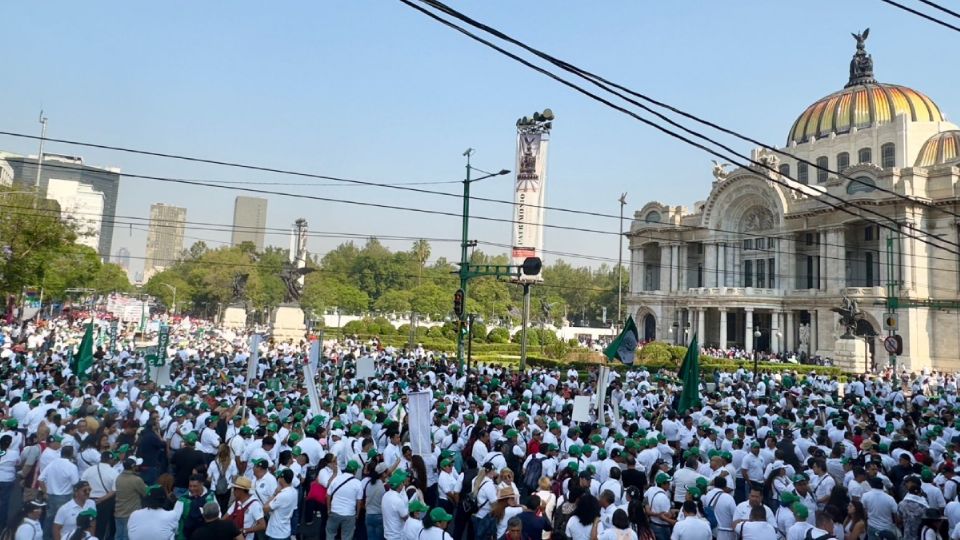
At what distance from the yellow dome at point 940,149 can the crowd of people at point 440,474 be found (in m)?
45.2

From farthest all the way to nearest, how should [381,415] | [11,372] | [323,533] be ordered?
[11,372], [381,415], [323,533]

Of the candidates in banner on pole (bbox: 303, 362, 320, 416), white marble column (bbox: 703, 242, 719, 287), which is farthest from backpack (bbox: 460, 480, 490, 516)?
white marble column (bbox: 703, 242, 719, 287)

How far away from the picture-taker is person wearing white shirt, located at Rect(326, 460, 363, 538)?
26.2 ft

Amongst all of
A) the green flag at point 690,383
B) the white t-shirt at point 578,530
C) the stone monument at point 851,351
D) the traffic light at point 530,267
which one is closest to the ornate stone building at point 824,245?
the stone monument at point 851,351

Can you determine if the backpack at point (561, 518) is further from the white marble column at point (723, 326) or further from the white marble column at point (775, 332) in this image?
the white marble column at point (723, 326)

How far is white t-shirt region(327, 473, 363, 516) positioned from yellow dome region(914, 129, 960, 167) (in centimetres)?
5577

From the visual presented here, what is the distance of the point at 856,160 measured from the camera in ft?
194

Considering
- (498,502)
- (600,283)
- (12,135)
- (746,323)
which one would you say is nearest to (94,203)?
(600,283)

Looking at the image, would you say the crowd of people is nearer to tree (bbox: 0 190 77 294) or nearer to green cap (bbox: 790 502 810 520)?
green cap (bbox: 790 502 810 520)

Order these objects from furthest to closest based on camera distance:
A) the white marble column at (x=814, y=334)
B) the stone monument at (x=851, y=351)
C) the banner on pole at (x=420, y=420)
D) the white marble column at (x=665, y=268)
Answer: the white marble column at (x=665, y=268), the white marble column at (x=814, y=334), the stone monument at (x=851, y=351), the banner on pole at (x=420, y=420)

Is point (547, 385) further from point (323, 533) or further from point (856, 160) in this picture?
point (856, 160)

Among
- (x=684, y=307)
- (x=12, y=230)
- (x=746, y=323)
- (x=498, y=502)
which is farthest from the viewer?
(x=684, y=307)

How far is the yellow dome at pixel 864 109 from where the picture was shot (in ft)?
194

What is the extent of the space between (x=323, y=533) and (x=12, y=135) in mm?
10747
